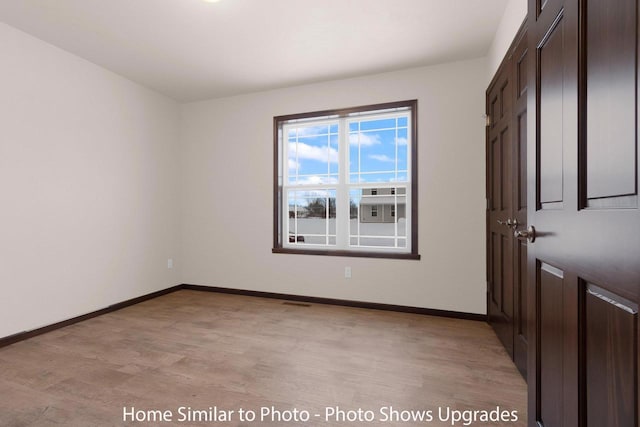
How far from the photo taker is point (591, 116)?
812mm

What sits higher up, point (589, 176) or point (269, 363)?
point (589, 176)

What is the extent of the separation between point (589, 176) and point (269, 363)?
2210 mm

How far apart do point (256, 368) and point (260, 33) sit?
2722mm

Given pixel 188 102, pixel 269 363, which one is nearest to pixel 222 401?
pixel 269 363

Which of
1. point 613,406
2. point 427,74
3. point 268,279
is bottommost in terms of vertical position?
point 268,279

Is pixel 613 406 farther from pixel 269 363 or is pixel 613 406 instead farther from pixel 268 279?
pixel 268 279

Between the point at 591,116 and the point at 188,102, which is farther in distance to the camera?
the point at 188,102

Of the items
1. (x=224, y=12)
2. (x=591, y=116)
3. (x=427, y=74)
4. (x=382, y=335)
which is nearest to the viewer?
(x=591, y=116)

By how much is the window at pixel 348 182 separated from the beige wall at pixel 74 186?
165cm

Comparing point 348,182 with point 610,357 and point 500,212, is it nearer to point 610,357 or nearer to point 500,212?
point 500,212

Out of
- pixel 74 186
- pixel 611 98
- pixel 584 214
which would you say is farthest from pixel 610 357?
pixel 74 186

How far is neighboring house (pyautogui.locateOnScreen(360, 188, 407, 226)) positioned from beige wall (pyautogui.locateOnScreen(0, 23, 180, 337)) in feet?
8.94

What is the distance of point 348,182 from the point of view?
12.7 feet

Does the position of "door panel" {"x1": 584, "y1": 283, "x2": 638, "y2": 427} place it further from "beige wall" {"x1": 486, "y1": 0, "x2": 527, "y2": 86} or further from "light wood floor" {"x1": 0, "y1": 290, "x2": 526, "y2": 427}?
"beige wall" {"x1": 486, "y1": 0, "x2": 527, "y2": 86}
